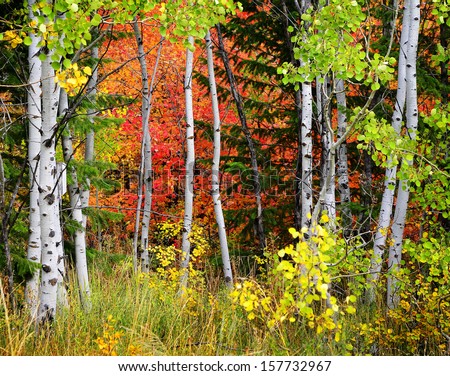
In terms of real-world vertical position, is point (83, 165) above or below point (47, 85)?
below

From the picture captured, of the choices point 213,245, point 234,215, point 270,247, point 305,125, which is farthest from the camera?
point 213,245

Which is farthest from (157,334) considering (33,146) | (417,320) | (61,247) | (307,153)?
(307,153)

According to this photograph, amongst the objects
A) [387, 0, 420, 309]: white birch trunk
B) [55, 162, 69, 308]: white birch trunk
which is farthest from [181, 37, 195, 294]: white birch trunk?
[387, 0, 420, 309]: white birch trunk

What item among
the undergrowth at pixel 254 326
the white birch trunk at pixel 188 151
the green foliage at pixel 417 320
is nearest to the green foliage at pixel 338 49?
the undergrowth at pixel 254 326

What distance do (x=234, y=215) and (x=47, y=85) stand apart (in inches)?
222

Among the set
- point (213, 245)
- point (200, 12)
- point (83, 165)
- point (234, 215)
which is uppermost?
point (200, 12)

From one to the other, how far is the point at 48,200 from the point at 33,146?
3.05 feet

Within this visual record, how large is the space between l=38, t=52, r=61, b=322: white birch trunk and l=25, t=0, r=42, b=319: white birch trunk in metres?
0.07

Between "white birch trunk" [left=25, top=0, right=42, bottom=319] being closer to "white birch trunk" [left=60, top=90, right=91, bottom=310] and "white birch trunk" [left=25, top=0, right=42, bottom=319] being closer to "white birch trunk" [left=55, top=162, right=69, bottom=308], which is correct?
"white birch trunk" [left=55, top=162, right=69, bottom=308]

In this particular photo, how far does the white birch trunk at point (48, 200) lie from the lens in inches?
169

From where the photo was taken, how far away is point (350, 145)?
921 centimetres

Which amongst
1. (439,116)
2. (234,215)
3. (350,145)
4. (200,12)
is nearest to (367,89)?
(350,145)

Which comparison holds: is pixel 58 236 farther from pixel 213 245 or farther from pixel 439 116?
pixel 213 245

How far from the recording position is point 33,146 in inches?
198
